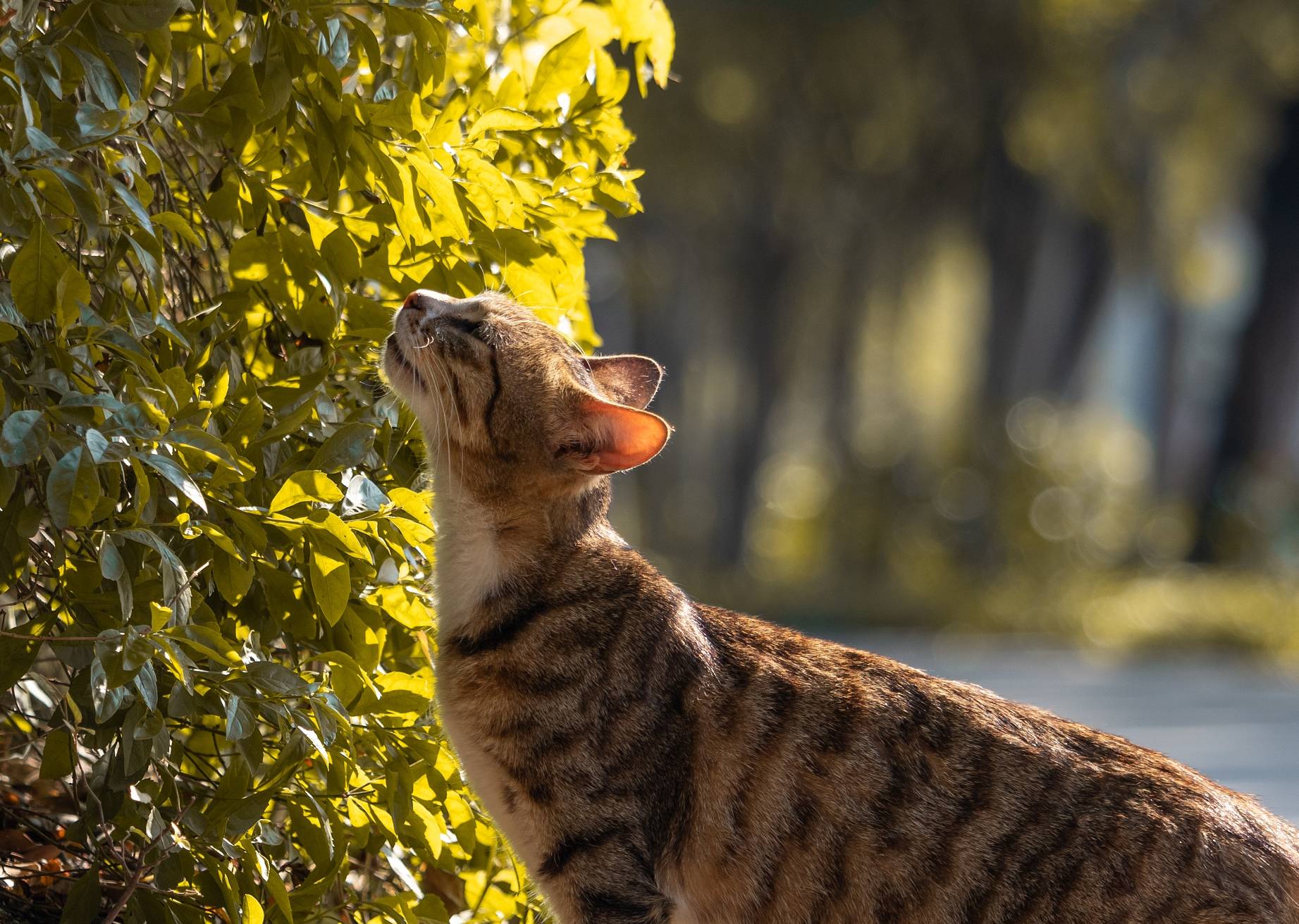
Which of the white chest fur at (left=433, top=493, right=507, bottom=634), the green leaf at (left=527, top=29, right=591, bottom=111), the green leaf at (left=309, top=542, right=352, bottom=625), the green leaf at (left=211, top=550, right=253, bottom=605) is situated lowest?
the green leaf at (left=211, top=550, right=253, bottom=605)

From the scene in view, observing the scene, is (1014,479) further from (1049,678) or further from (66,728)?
(66,728)

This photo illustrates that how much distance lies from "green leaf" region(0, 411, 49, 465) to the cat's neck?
128 cm

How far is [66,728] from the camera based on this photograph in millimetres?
2854

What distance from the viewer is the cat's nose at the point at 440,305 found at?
3.33m

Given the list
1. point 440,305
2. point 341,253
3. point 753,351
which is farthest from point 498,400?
point 753,351

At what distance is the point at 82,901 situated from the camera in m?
2.76

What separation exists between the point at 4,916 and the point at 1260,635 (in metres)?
15.1

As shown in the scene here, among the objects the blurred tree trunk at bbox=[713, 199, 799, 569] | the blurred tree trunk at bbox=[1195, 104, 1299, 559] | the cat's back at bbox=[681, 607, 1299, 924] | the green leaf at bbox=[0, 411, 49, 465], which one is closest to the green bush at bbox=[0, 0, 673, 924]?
the green leaf at bbox=[0, 411, 49, 465]

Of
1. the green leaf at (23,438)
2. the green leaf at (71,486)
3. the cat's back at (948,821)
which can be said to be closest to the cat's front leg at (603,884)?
the cat's back at (948,821)

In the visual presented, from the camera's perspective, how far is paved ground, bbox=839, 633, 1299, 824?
33.2 ft

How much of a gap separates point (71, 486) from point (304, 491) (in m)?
0.44

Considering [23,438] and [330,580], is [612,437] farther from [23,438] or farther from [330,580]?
[23,438]

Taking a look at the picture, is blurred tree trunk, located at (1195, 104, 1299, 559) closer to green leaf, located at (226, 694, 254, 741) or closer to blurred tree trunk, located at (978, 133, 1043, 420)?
blurred tree trunk, located at (978, 133, 1043, 420)

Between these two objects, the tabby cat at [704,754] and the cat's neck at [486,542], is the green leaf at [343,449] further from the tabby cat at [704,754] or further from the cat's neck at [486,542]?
the cat's neck at [486,542]
